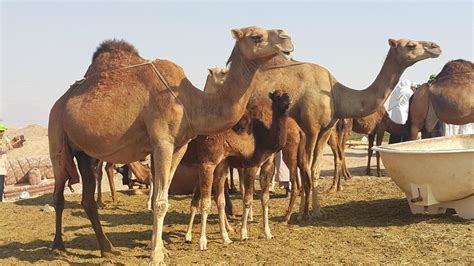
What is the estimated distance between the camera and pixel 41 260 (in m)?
7.04

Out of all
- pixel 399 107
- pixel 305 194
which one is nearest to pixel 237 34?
pixel 305 194

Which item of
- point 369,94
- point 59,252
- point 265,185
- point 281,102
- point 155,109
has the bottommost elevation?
point 59,252

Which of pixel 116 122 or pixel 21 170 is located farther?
pixel 21 170

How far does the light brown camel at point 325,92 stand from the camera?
9.16 metres

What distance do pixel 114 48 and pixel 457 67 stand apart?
801cm

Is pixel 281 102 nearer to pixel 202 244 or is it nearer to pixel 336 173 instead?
pixel 202 244

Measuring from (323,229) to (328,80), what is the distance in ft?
9.39

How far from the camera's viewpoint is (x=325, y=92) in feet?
31.7

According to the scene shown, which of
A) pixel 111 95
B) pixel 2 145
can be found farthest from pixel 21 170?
pixel 111 95

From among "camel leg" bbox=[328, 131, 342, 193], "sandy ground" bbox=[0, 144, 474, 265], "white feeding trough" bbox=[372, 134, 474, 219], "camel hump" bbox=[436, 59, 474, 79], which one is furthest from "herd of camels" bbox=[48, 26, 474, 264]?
"camel hump" bbox=[436, 59, 474, 79]

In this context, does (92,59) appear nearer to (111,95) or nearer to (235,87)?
(111,95)

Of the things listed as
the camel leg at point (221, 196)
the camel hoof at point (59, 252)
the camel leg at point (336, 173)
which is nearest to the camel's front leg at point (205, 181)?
the camel leg at point (221, 196)

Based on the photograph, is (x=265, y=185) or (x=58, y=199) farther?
(x=265, y=185)

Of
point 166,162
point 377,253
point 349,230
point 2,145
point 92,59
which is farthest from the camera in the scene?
point 2,145
